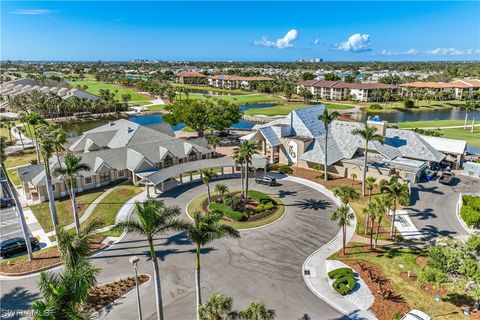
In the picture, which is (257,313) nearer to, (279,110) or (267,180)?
(267,180)

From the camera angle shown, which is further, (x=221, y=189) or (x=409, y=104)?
(x=409, y=104)

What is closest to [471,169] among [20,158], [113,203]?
[113,203]

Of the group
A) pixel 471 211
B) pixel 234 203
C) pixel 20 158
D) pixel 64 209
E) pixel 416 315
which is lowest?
pixel 64 209

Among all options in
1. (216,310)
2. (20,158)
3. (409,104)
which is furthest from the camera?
(409,104)

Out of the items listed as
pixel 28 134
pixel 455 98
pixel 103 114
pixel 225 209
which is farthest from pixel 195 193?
pixel 455 98

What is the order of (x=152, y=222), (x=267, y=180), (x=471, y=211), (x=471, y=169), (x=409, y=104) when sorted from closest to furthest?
(x=152, y=222) < (x=471, y=211) < (x=267, y=180) < (x=471, y=169) < (x=409, y=104)

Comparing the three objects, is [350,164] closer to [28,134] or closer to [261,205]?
[261,205]

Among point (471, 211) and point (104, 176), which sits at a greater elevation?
point (471, 211)
